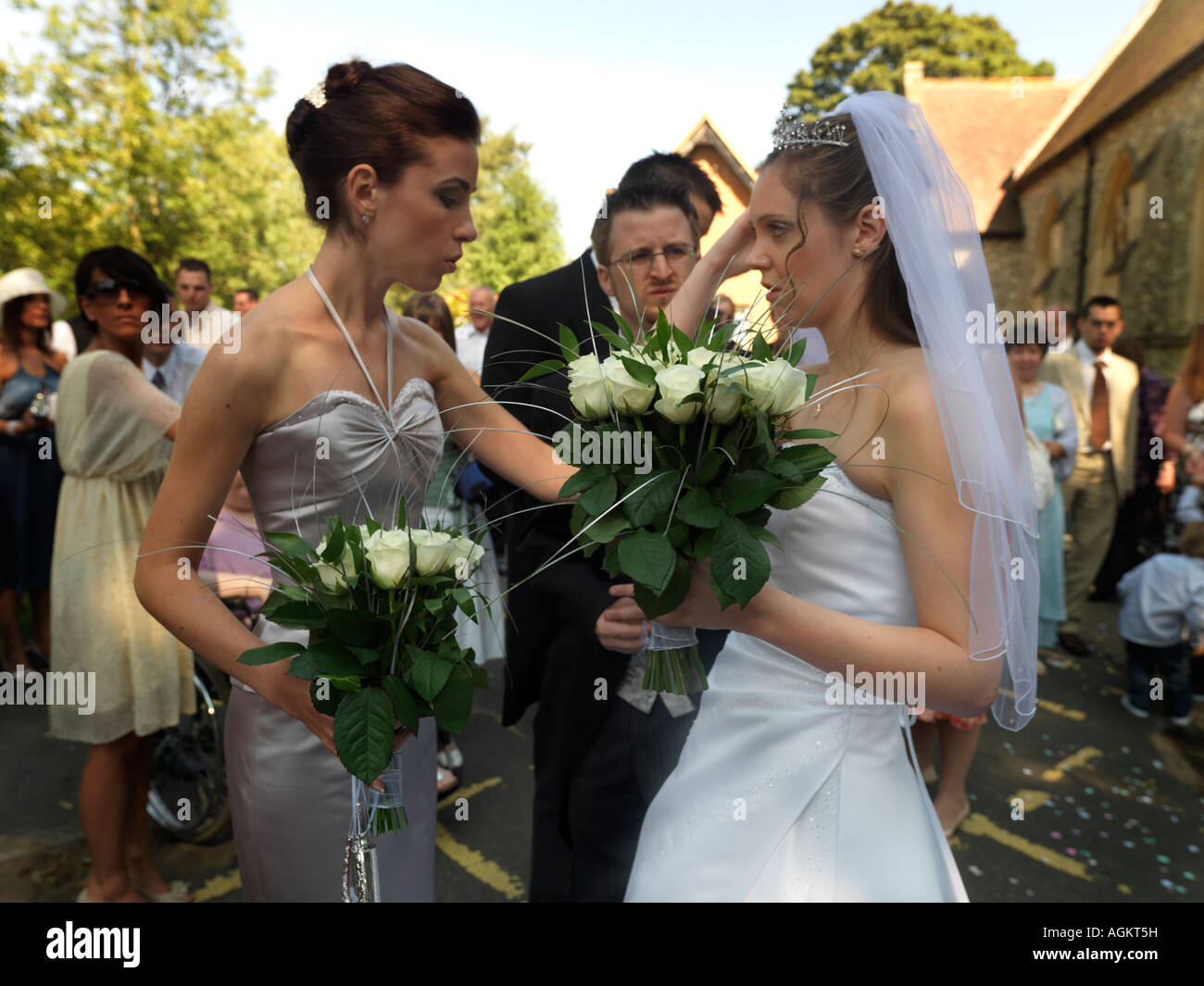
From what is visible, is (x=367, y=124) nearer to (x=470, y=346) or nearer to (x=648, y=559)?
(x=648, y=559)

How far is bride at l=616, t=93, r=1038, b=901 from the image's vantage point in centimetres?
171

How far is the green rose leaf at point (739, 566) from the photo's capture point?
144 cm

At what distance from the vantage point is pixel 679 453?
152 centimetres

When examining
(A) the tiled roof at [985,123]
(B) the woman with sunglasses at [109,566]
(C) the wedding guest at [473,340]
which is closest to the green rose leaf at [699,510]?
(B) the woman with sunglasses at [109,566]

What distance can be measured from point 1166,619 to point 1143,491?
3173mm

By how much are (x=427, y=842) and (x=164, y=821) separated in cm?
257

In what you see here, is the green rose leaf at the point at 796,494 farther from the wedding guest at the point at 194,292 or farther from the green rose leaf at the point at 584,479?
the wedding guest at the point at 194,292

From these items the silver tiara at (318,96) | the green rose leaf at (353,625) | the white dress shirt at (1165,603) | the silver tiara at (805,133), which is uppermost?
the silver tiara at (318,96)

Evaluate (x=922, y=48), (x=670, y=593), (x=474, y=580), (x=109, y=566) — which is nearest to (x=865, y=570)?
(x=670, y=593)

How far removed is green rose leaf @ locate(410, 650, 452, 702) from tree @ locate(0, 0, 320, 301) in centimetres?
1733

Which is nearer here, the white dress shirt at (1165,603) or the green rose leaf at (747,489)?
the green rose leaf at (747,489)

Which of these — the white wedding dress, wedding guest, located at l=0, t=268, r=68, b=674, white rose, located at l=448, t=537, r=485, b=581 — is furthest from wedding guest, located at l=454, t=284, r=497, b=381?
white rose, located at l=448, t=537, r=485, b=581

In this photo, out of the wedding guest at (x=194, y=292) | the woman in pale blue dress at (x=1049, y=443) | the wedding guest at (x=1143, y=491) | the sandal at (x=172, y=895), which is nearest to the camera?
the sandal at (x=172, y=895)

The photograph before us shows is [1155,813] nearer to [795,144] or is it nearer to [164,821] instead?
[795,144]
